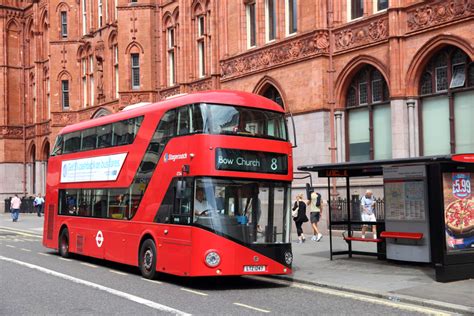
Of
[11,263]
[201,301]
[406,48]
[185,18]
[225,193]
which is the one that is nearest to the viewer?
[201,301]

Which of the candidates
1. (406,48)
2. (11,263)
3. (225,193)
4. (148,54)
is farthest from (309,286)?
(148,54)

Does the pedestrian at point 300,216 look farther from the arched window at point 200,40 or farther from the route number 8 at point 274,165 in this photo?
the arched window at point 200,40

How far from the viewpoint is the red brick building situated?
64.5ft

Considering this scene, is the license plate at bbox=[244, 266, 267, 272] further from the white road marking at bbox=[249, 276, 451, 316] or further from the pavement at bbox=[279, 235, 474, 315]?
the pavement at bbox=[279, 235, 474, 315]

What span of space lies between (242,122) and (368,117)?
10.0 metres

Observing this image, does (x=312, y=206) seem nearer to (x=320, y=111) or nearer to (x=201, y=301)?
(x=320, y=111)

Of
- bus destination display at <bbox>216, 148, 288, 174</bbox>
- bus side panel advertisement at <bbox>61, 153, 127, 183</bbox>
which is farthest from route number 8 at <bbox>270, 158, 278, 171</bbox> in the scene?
bus side panel advertisement at <bbox>61, 153, 127, 183</bbox>

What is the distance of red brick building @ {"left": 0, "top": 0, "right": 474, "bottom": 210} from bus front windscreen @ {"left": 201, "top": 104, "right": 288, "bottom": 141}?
758 cm

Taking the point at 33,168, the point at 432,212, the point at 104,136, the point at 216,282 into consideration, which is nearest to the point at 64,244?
the point at 104,136

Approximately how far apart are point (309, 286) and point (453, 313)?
12.5 ft

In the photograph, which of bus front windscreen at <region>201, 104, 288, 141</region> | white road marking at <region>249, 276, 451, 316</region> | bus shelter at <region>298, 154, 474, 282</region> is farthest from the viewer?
bus front windscreen at <region>201, 104, 288, 141</region>

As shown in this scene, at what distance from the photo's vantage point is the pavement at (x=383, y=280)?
10992 mm

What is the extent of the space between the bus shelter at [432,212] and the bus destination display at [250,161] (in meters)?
2.03

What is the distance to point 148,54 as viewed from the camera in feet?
115
